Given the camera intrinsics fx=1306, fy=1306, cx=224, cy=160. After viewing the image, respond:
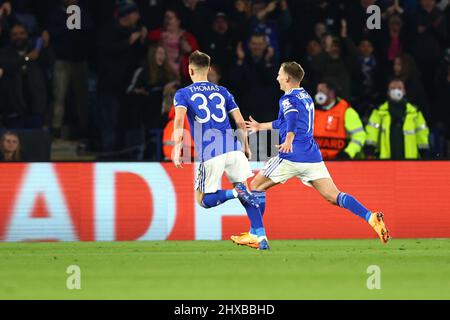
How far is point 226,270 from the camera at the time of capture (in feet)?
38.5

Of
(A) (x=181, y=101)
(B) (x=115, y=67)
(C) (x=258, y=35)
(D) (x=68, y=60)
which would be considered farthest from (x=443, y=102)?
(A) (x=181, y=101)

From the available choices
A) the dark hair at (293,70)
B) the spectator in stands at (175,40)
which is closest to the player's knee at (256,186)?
the dark hair at (293,70)

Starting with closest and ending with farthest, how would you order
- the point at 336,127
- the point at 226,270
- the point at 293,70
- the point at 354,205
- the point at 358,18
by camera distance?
the point at 226,270, the point at 293,70, the point at 354,205, the point at 336,127, the point at 358,18

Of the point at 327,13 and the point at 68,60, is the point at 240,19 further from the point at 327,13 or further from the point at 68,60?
the point at 68,60

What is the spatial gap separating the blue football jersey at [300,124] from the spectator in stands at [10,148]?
15.0 feet

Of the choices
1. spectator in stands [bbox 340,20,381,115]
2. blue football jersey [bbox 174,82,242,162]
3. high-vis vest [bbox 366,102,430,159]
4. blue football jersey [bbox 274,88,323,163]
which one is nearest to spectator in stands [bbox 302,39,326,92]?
spectator in stands [bbox 340,20,381,115]

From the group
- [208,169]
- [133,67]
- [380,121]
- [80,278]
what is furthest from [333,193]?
[133,67]

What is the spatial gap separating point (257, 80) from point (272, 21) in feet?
4.00

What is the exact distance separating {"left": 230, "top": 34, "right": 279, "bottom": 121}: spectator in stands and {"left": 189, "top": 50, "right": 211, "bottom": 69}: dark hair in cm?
543

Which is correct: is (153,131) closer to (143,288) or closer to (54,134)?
(54,134)

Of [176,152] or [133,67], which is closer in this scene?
[176,152]

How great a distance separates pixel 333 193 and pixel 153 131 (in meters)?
5.42

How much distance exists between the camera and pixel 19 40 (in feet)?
60.6
